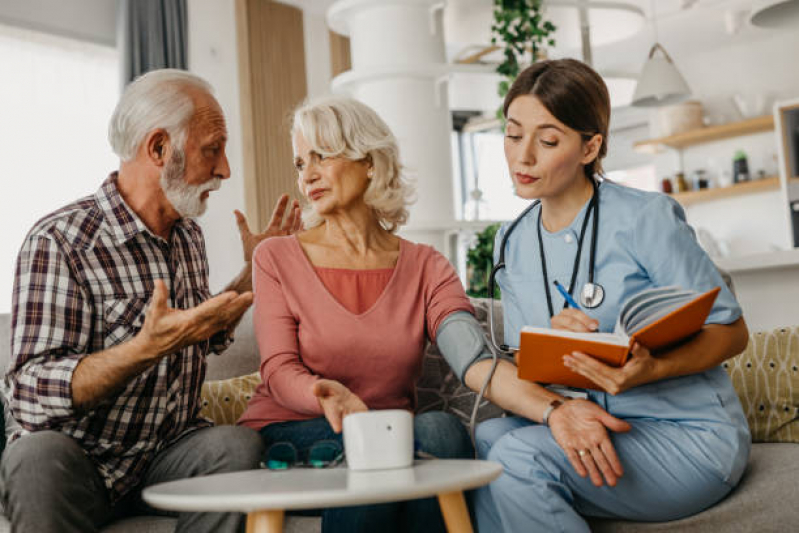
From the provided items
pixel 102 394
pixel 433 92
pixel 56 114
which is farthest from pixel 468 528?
pixel 56 114

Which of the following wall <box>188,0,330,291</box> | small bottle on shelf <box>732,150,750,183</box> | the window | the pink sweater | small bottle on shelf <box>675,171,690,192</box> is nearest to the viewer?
the pink sweater

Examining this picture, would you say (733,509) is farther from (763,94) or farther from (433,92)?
(763,94)

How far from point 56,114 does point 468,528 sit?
14.5ft

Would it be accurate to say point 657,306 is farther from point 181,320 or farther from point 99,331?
point 99,331

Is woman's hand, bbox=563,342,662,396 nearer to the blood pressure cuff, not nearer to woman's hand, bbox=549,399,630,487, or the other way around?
woman's hand, bbox=549,399,630,487

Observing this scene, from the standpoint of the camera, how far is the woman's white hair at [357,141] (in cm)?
183

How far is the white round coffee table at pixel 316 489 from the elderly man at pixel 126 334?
0.30 m

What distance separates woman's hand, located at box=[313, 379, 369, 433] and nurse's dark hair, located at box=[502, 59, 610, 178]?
2.36 ft

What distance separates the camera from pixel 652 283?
1553mm

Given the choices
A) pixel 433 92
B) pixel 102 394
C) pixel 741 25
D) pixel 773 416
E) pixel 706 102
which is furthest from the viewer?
pixel 706 102

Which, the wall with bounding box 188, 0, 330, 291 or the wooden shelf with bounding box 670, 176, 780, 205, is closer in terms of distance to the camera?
the wall with bounding box 188, 0, 330, 291

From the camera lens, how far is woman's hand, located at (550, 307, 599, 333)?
1.42 meters

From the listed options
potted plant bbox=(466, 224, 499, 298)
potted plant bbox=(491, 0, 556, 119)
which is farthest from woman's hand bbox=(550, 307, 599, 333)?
potted plant bbox=(491, 0, 556, 119)

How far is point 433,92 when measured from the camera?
3.64 metres
